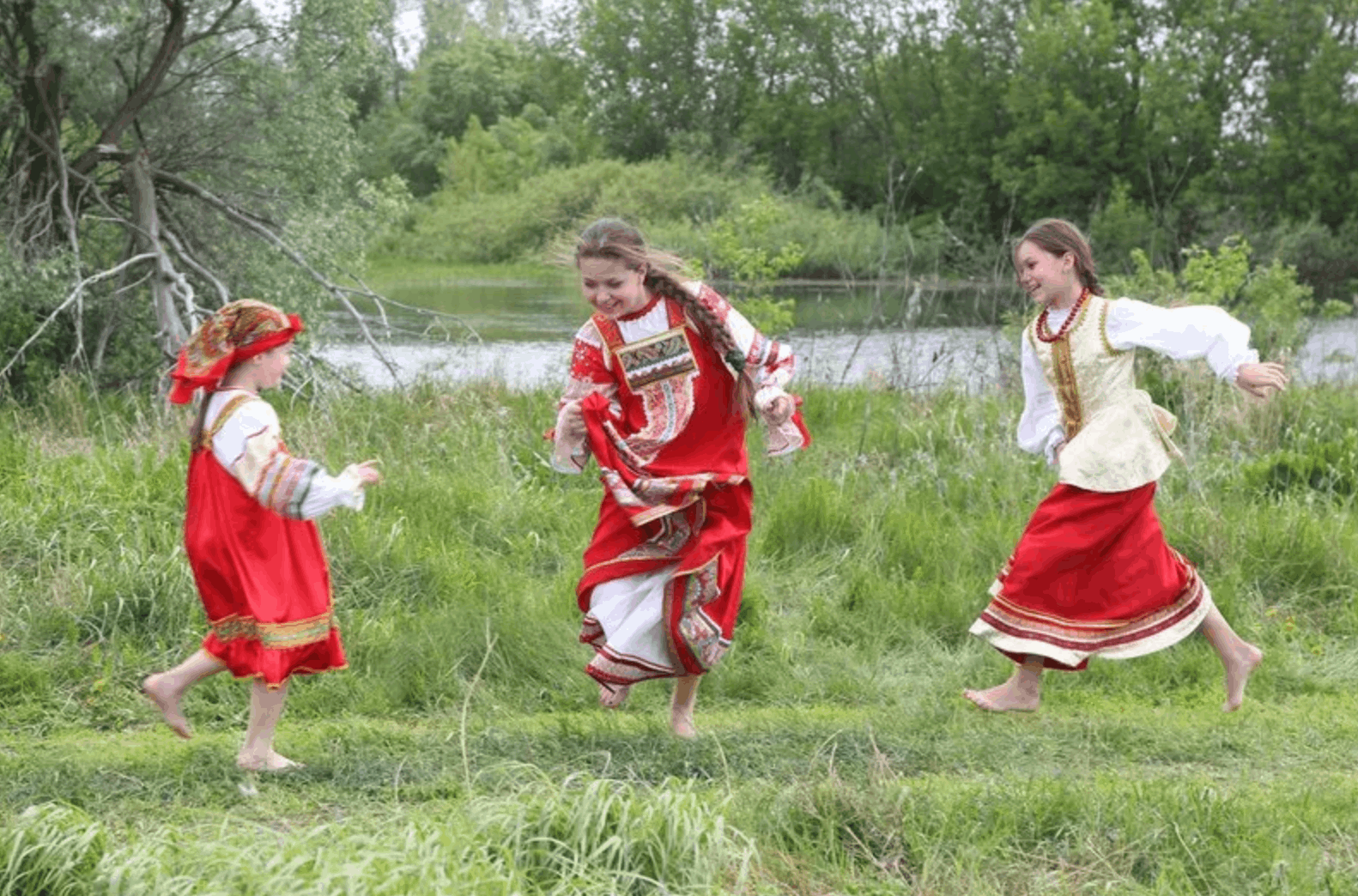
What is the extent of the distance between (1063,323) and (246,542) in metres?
2.67

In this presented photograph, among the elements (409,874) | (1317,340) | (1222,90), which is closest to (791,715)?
(409,874)

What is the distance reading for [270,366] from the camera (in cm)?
493

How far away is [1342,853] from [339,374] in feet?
26.4

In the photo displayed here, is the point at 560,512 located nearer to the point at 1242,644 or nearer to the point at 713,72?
the point at 1242,644

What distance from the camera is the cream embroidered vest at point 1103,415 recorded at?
220 inches

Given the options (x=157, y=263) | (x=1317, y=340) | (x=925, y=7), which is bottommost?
(x=1317, y=340)

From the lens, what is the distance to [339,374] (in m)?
11.2

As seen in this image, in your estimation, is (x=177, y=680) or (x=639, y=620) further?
(x=639, y=620)

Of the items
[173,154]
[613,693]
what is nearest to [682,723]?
[613,693]

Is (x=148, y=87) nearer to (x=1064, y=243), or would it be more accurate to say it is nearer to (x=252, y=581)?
(x=252, y=581)

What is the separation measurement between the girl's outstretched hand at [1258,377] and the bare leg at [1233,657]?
2.67 feet

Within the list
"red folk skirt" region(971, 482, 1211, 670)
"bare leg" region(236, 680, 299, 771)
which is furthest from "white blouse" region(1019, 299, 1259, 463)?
"bare leg" region(236, 680, 299, 771)

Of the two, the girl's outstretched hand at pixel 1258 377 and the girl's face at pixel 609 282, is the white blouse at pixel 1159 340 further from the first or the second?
the girl's face at pixel 609 282

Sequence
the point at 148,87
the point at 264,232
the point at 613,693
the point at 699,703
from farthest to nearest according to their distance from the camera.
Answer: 1. the point at 148,87
2. the point at 264,232
3. the point at 699,703
4. the point at 613,693
